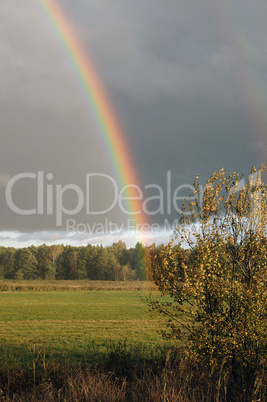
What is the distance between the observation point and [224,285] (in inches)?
366

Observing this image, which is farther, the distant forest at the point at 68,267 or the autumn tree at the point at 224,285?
the distant forest at the point at 68,267

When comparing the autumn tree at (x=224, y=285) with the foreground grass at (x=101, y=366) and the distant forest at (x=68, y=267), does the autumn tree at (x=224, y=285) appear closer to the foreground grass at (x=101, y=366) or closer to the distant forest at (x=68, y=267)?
the foreground grass at (x=101, y=366)

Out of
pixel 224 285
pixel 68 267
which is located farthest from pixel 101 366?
pixel 68 267

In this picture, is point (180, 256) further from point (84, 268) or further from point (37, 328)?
point (84, 268)

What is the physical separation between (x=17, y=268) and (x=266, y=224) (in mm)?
165342

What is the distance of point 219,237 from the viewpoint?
995cm

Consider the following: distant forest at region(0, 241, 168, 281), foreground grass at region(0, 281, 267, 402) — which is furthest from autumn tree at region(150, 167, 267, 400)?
distant forest at region(0, 241, 168, 281)

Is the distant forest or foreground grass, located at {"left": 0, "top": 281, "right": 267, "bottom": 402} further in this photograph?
the distant forest

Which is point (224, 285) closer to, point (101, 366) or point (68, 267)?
point (101, 366)

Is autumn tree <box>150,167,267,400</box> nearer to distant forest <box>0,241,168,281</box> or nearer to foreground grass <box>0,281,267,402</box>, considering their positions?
foreground grass <box>0,281,267,402</box>

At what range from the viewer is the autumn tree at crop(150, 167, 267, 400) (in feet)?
29.0

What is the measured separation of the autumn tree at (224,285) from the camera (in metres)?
8.85

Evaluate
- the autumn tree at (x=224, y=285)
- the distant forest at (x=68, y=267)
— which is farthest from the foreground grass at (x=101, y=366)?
the distant forest at (x=68, y=267)

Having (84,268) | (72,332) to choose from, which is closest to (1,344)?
(72,332)
